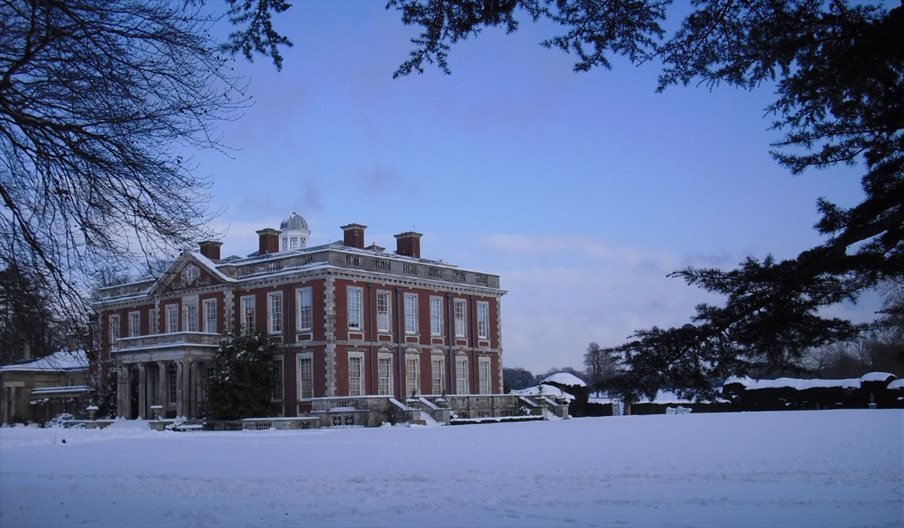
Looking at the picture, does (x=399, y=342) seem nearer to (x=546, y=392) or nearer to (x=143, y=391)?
(x=546, y=392)

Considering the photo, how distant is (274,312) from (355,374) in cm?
495

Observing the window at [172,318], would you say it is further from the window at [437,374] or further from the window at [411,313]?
the window at [437,374]

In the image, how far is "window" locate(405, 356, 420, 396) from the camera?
41.6m

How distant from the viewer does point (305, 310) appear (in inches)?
1550

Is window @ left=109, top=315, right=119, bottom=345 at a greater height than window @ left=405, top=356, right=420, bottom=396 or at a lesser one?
greater

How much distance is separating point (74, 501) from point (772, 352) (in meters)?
Answer: 9.95

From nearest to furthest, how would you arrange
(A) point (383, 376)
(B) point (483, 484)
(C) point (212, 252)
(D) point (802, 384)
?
(B) point (483, 484) → (A) point (383, 376) → (C) point (212, 252) → (D) point (802, 384)

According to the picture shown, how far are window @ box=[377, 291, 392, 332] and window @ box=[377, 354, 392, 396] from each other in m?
1.32

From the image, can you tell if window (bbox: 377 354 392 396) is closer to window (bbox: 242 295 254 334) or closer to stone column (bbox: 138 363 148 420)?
window (bbox: 242 295 254 334)

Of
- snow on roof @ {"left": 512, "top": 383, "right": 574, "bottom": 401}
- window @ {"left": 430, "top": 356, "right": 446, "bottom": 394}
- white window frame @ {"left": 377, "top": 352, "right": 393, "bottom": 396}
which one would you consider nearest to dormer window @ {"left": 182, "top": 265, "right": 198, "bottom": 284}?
white window frame @ {"left": 377, "top": 352, "right": 393, "bottom": 396}

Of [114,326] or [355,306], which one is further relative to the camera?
[114,326]

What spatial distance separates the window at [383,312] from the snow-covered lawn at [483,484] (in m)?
19.1

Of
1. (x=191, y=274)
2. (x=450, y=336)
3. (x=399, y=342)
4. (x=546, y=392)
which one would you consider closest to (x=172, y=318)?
(x=191, y=274)

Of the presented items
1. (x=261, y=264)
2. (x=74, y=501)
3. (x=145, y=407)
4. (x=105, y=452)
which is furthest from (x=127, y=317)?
(x=74, y=501)
